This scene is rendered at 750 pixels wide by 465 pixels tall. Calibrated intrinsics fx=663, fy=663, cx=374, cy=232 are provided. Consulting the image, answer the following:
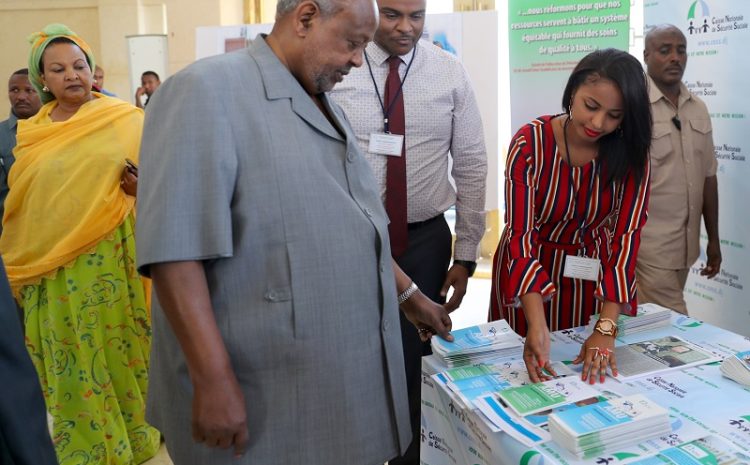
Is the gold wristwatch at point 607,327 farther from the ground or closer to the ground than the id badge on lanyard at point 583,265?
closer to the ground

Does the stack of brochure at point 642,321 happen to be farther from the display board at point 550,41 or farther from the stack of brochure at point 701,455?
the display board at point 550,41

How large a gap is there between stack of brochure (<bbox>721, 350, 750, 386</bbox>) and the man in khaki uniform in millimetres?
1580

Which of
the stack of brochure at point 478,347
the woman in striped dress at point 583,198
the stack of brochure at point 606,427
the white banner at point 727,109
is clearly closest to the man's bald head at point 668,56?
the white banner at point 727,109

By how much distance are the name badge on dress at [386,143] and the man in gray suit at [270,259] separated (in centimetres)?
79

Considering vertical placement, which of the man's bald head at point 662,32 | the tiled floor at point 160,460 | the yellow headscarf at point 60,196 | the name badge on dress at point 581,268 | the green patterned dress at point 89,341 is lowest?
the tiled floor at point 160,460

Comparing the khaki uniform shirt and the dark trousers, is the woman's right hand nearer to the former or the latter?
the dark trousers

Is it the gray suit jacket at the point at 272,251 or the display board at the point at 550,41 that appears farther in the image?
the display board at the point at 550,41

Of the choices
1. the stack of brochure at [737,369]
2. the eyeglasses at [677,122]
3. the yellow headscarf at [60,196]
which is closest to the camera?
the stack of brochure at [737,369]

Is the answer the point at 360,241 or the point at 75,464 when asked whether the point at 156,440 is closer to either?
the point at 75,464

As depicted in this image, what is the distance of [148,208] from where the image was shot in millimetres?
1055

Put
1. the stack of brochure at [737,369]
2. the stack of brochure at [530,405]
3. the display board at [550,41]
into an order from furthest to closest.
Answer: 1. the display board at [550,41]
2. the stack of brochure at [737,369]
3. the stack of brochure at [530,405]

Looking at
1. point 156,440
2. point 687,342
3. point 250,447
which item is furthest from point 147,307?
point 687,342

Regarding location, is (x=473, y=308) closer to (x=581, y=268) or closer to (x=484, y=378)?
(x=581, y=268)

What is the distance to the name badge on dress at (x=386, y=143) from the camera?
2049mm
